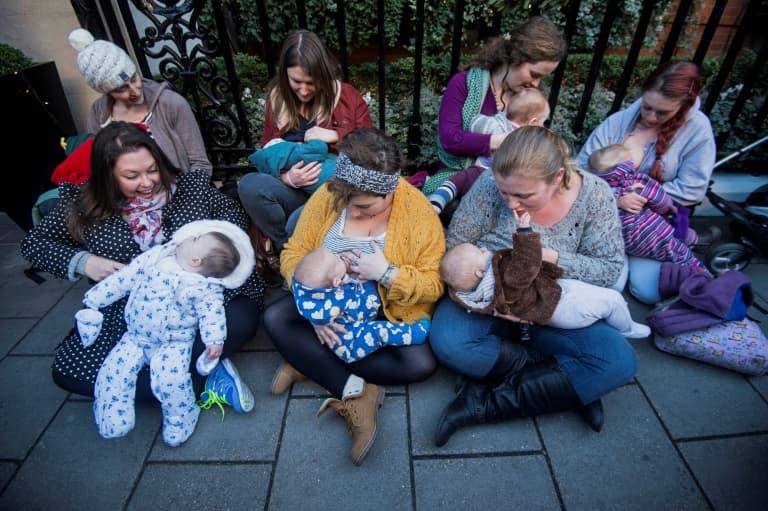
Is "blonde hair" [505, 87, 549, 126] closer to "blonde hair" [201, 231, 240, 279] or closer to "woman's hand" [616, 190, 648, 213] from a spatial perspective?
"woman's hand" [616, 190, 648, 213]

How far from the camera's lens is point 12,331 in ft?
8.66

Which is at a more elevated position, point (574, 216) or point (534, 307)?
point (574, 216)

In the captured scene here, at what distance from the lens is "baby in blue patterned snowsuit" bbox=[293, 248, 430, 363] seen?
6.24 feet

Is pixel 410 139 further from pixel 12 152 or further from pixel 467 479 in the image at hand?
pixel 12 152

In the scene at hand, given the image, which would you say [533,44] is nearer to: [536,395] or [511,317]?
[511,317]

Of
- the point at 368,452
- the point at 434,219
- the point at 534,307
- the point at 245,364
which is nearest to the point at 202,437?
the point at 245,364

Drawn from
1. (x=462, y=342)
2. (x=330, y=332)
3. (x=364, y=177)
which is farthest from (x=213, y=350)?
(x=462, y=342)

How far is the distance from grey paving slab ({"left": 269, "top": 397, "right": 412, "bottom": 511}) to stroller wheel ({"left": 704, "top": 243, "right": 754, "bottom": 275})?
7.96ft

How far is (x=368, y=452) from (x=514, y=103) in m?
2.14

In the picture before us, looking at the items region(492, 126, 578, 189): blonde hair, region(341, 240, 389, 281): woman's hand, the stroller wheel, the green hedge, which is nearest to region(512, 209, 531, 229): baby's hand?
region(492, 126, 578, 189): blonde hair

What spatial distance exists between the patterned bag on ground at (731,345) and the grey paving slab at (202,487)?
237cm

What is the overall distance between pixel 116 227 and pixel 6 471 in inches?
50.3

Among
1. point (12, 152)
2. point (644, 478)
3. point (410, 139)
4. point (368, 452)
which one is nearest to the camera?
point (644, 478)

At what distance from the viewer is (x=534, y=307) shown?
1985 mm
